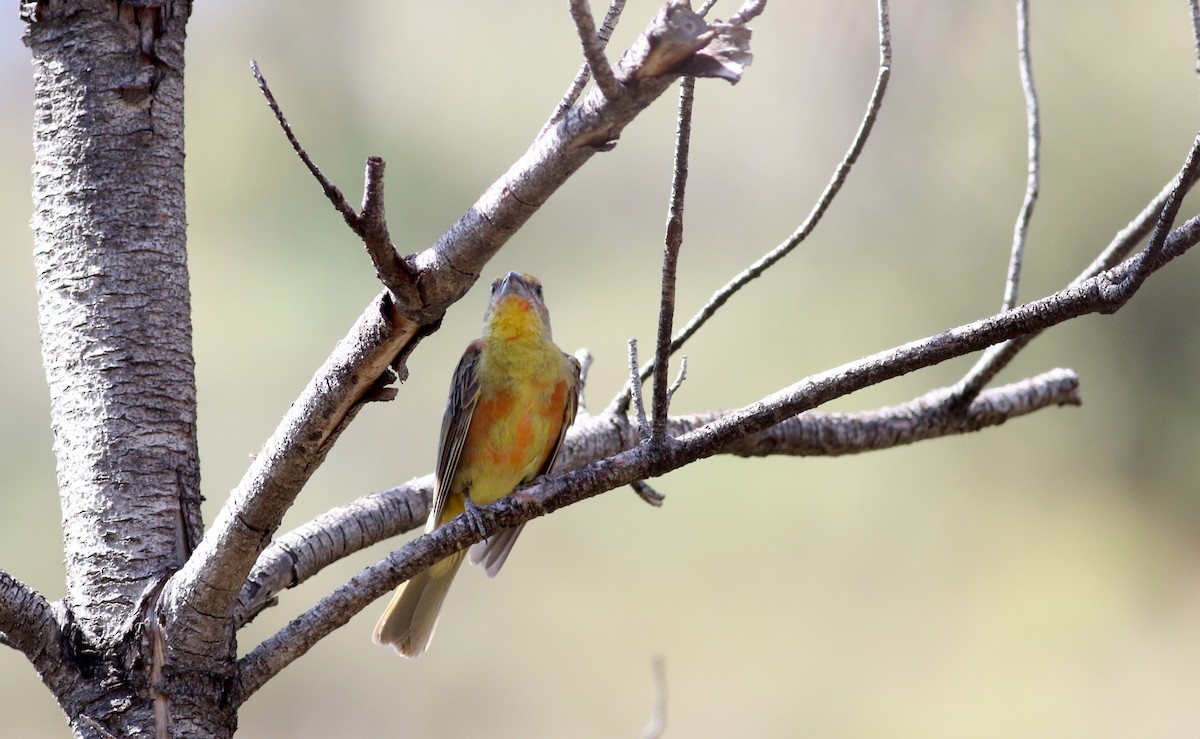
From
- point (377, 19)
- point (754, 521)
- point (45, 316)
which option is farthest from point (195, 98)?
point (45, 316)

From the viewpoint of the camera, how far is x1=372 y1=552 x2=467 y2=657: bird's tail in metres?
3.84

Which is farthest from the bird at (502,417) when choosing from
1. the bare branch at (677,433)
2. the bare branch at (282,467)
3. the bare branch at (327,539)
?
the bare branch at (282,467)

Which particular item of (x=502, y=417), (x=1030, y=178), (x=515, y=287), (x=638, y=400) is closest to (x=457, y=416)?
(x=502, y=417)

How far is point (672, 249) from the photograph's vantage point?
6.23ft

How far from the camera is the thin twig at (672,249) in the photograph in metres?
1.82

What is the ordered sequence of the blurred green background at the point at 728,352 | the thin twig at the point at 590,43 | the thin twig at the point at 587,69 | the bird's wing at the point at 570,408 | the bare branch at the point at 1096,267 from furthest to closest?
the blurred green background at the point at 728,352
the bird's wing at the point at 570,408
the bare branch at the point at 1096,267
the thin twig at the point at 587,69
the thin twig at the point at 590,43

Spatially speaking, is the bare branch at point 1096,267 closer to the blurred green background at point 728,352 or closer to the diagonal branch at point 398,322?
the diagonal branch at point 398,322

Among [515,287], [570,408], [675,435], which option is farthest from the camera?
[515,287]

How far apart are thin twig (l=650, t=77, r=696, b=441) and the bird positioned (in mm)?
1934

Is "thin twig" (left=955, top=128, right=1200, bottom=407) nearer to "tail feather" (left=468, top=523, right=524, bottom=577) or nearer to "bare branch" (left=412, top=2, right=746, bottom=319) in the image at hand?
"bare branch" (left=412, top=2, right=746, bottom=319)

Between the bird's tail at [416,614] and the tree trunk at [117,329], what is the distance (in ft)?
4.77

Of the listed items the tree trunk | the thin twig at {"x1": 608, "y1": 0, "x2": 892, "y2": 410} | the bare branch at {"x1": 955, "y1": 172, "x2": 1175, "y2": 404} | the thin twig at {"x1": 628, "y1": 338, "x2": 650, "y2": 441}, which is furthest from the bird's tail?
the bare branch at {"x1": 955, "y1": 172, "x2": 1175, "y2": 404}

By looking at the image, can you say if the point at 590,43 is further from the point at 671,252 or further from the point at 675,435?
the point at 675,435

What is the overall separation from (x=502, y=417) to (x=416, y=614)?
79 cm
